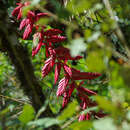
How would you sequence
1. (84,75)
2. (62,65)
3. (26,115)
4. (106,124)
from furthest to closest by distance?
(62,65) → (84,75) → (26,115) → (106,124)

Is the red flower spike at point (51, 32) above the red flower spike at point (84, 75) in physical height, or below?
above

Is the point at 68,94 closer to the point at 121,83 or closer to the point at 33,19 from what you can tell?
the point at 33,19

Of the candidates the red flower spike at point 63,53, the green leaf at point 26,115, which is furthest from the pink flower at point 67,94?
the green leaf at point 26,115

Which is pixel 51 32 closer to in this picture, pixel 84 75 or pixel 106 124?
pixel 84 75

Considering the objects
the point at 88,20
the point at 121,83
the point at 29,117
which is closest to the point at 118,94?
the point at 121,83

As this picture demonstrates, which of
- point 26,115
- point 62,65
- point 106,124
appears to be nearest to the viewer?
point 106,124

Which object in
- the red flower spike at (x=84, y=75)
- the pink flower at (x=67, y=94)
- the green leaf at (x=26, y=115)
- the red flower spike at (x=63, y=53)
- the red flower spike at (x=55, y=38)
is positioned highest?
the red flower spike at (x=55, y=38)

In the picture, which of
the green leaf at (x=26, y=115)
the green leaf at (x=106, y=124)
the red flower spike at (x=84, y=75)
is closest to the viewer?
the green leaf at (x=106, y=124)

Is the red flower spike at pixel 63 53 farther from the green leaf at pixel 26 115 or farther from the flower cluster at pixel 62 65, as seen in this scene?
the green leaf at pixel 26 115

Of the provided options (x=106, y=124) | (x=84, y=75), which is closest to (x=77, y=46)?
(x=106, y=124)

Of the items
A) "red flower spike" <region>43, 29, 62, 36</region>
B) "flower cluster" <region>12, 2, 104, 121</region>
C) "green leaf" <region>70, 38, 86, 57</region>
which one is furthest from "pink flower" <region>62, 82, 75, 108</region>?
"green leaf" <region>70, 38, 86, 57</region>

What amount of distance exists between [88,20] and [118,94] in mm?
1061

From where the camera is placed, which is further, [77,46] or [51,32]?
[51,32]

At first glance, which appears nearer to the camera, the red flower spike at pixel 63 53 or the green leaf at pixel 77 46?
the green leaf at pixel 77 46
